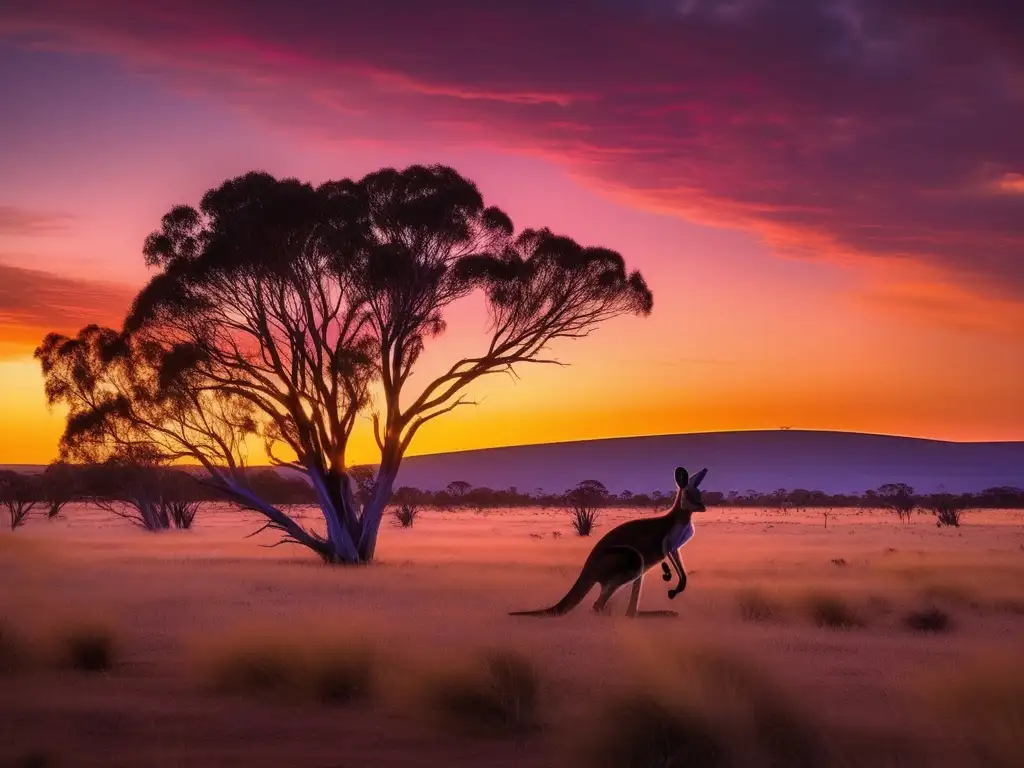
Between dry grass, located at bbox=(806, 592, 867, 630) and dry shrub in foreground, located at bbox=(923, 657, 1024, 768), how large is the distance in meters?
5.44

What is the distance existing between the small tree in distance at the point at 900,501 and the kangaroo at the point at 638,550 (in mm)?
49047

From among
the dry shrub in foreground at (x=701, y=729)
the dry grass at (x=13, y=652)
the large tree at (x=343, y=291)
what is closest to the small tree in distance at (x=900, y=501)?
the large tree at (x=343, y=291)

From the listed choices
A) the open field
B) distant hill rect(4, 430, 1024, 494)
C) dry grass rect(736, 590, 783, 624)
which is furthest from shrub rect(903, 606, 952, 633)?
distant hill rect(4, 430, 1024, 494)

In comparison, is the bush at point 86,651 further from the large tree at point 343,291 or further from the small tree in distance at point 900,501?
the small tree in distance at point 900,501

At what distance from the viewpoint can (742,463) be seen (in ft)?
591

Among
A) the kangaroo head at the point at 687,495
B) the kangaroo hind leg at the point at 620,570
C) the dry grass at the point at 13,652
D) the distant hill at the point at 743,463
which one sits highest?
the distant hill at the point at 743,463

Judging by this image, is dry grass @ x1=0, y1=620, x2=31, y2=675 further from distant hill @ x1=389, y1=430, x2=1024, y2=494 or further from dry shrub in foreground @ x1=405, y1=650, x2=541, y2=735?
distant hill @ x1=389, y1=430, x2=1024, y2=494

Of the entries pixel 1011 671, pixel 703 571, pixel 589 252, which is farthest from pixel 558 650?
pixel 589 252

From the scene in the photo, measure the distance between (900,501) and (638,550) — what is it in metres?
65.5

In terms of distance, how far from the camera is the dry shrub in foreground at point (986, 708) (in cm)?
782

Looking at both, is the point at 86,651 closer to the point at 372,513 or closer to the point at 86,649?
the point at 86,649

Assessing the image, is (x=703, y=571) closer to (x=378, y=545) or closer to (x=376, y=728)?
(x=378, y=545)

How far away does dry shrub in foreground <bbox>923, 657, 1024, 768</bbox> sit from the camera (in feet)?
Result: 25.7

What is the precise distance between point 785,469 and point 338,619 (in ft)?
555
